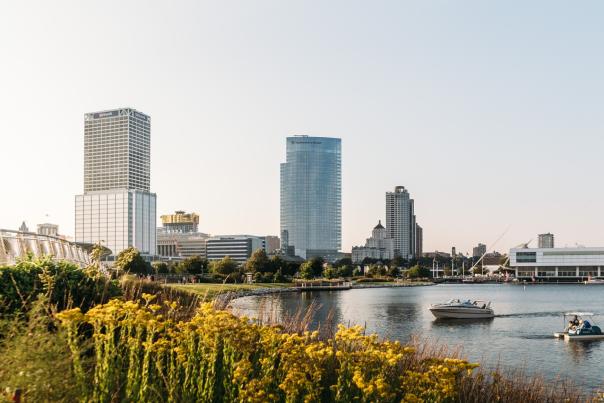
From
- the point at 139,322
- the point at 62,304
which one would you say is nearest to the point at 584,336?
the point at 62,304

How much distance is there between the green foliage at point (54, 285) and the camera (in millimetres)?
13562

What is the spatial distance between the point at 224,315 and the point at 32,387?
313cm

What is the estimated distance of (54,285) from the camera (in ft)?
46.9

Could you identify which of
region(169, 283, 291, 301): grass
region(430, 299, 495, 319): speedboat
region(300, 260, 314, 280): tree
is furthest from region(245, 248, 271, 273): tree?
region(430, 299, 495, 319): speedboat

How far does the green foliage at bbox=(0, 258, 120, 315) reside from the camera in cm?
1356

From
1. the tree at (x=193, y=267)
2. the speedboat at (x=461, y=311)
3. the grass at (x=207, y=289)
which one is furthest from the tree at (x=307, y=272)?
the speedboat at (x=461, y=311)

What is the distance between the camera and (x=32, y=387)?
19.0ft

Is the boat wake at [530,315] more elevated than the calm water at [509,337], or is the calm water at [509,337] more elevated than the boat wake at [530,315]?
the calm water at [509,337]

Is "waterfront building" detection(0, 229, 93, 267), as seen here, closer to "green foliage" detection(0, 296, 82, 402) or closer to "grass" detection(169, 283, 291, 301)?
"grass" detection(169, 283, 291, 301)

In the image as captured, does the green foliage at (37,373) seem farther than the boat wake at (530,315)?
No

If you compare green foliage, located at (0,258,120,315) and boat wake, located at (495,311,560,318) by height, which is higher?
green foliage, located at (0,258,120,315)

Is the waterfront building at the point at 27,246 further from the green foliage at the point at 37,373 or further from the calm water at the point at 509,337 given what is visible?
the green foliage at the point at 37,373

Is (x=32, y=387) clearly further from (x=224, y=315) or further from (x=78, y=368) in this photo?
(x=224, y=315)

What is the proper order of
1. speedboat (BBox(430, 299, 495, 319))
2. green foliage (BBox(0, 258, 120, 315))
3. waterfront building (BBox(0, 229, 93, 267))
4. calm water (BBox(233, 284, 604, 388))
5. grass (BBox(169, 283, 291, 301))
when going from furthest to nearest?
speedboat (BBox(430, 299, 495, 319)) → calm water (BBox(233, 284, 604, 388)) → waterfront building (BBox(0, 229, 93, 267)) → grass (BBox(169, 283, 291, 301)) → green foliage (BBox(0, 258, 120, 315))
